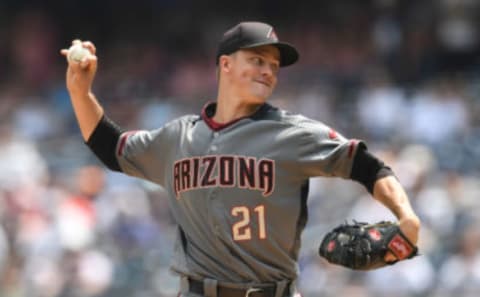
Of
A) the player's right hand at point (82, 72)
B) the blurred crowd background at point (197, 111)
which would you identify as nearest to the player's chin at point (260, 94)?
the player's right hand at point (82, 72)

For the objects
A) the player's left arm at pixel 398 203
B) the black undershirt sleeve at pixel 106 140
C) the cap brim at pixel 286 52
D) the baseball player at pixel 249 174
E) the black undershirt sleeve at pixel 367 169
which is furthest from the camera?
the black undershirt sleeve at pixel 106 140

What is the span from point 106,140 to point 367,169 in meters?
1.29

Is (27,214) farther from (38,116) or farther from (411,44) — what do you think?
(411,44)

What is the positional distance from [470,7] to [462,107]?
3.03 metres

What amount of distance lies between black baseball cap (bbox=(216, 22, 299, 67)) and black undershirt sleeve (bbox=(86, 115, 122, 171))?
670 millimetres

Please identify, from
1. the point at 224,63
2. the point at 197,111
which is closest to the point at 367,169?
the point at 224,63

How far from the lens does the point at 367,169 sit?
5039mm

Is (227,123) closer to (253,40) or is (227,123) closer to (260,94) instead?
(260,94)

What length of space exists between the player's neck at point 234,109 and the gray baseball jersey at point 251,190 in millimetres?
59

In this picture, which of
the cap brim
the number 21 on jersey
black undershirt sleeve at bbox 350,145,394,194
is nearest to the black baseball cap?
the cap brim

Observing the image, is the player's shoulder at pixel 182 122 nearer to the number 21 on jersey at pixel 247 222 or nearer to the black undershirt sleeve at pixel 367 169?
the number 21 on jersey at pixel 247 222

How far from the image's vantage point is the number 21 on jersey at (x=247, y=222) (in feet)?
16.9

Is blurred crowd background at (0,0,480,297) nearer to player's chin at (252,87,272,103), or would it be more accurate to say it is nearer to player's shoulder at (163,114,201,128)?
player's shoulder at (163,114,201,128)

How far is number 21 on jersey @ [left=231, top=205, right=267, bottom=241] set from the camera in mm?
5137
